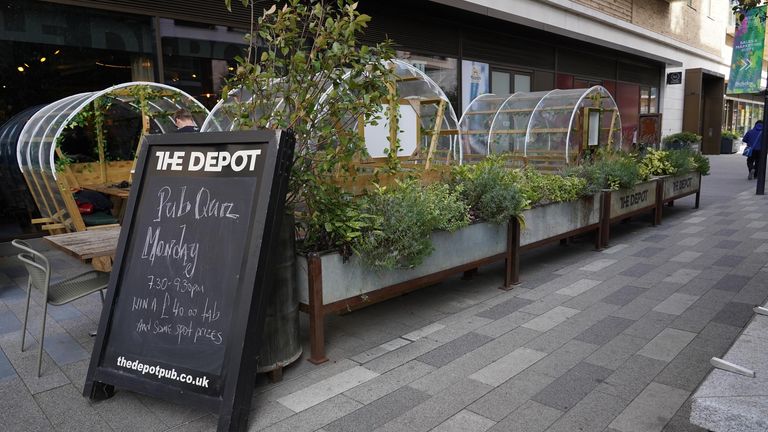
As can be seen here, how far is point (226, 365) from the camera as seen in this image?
9.60ft

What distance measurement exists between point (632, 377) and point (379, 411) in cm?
175

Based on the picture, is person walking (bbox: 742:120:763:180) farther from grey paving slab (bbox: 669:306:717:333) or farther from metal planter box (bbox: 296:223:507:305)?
metal planter box (bbox: 296:223:507:305)

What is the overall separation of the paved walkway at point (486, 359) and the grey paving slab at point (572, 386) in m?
0.01

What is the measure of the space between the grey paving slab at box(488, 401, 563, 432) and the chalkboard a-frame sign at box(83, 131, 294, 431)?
147 cm

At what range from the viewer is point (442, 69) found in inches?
500

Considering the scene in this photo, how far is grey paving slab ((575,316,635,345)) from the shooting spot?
167 inches

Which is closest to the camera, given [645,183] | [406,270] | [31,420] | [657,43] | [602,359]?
[31,420]

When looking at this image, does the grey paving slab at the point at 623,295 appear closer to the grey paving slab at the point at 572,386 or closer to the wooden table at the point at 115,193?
the grey paving slab at the point at 572,386

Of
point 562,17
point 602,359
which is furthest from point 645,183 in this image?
point 562,17

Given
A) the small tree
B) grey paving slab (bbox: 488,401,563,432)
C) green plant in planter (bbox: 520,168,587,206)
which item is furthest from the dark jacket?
grey paving slab (bbox: 488,401,563,432)

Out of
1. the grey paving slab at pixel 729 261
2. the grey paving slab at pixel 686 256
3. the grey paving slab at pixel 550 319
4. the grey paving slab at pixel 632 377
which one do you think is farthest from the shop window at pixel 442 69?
the grey paving slab at pixel 632 377

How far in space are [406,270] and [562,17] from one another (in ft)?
41.5

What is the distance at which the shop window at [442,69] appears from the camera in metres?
12.0

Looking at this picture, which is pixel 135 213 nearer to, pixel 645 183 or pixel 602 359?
pixel 602 359
